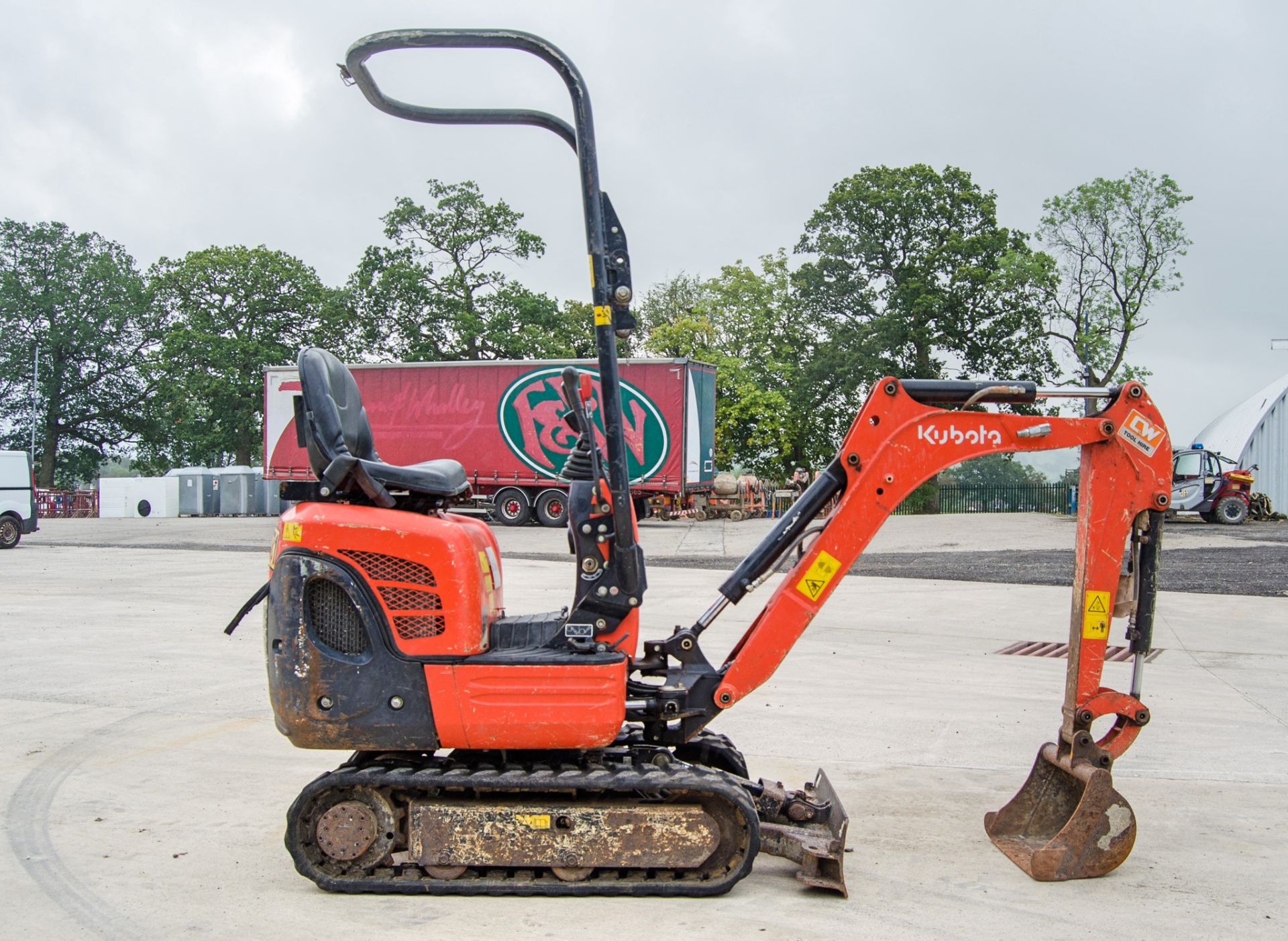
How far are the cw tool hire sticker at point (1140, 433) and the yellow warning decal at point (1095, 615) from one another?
67cm

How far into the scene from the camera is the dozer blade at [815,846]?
4406mm

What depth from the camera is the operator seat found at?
4.56 meters

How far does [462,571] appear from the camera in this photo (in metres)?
4.47

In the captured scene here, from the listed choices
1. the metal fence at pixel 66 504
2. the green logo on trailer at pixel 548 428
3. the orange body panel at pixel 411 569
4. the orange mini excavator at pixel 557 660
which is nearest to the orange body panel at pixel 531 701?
the orange mini excavator at pixel 557 660

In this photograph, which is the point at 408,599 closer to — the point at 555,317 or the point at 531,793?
the point at 531,793

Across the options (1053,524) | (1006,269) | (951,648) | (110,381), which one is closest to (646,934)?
(951,648)

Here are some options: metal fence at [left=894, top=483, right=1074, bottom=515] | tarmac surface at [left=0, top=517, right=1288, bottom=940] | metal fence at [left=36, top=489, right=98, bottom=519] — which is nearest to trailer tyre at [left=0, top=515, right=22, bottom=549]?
tarmac surface at [left=0, top=517, right=1288, bottom=940]

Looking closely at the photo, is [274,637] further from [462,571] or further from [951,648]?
[951,648]

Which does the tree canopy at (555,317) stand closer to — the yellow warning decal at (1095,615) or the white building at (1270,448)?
the white building at (1270,448)

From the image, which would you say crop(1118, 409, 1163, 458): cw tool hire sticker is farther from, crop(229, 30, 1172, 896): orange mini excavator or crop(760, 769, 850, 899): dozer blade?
crop(760, 769, 850, 899): dozer blade

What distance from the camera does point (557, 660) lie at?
176 inches

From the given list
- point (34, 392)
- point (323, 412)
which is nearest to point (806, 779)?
point (323, 412)

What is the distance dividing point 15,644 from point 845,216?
38.6m

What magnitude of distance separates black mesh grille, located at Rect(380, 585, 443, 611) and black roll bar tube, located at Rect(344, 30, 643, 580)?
2.54 ft
